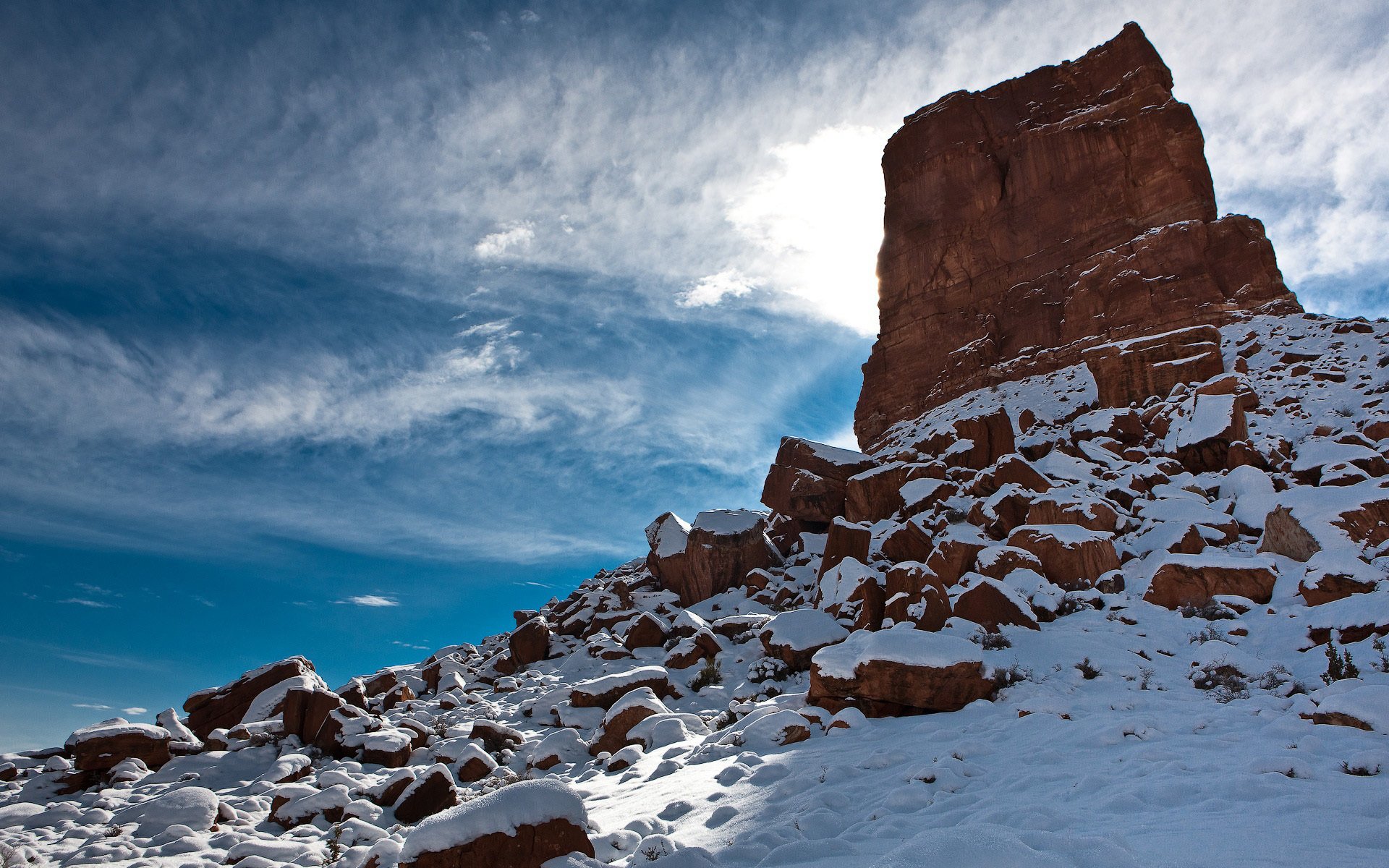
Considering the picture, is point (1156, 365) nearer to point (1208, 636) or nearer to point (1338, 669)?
point (1208, 636)

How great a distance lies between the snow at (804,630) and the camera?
54.0 feet

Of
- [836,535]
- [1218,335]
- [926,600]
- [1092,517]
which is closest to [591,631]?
[836,535]

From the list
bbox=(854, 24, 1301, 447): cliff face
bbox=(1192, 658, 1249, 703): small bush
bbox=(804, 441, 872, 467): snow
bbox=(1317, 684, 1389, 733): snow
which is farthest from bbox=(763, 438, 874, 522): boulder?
bbox=(1317, 684, 1389, 733): snow

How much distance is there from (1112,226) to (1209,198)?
4.44 metres

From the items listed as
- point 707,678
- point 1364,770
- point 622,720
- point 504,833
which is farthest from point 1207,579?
point 504,833

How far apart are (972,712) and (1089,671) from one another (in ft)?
8.33

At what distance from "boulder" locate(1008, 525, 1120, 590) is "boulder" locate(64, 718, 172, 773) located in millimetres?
20221

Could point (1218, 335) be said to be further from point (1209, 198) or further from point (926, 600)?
point (926, 600)

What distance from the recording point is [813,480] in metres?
30.8

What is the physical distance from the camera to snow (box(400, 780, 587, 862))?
5996mm

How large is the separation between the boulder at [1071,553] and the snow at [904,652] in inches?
252

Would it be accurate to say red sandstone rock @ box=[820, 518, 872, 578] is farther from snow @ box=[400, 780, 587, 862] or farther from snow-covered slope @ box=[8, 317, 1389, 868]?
snow @ box=[400, 780, 587, 862]

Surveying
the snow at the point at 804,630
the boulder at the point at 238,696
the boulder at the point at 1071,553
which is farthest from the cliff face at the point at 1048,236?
the boulder at the point at 238,696

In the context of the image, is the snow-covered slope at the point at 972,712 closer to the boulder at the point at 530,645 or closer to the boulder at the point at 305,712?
the boulder at the point at 305,712
